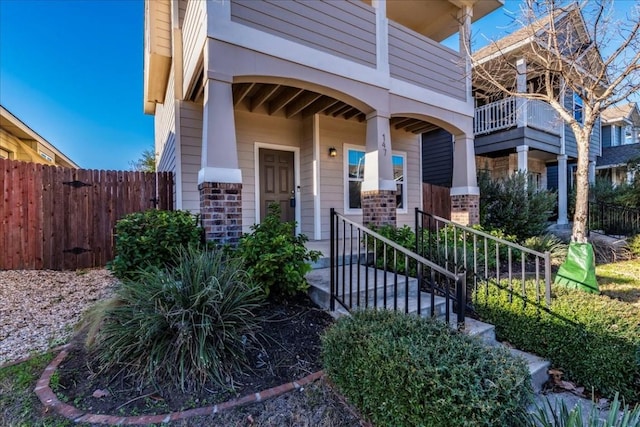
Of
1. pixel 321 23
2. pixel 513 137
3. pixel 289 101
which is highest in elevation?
pixel 321 23

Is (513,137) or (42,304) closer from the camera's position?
(42,304)

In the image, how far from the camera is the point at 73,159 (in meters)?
16.9

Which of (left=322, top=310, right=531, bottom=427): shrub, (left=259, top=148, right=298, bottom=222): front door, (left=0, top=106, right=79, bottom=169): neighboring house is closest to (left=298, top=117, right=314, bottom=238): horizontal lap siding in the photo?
(left=259, top=148, right=298, bottom=222): front door

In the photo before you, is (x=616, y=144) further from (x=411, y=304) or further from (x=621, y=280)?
(x=411, y=304)

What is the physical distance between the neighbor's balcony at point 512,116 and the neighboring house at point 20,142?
44.8ft

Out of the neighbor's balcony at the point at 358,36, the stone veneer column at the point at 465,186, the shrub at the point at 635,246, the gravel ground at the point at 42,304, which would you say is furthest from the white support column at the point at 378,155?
the shrub at the point at 635,246

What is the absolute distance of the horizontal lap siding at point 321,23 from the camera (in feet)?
14.3

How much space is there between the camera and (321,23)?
4992 millimetres

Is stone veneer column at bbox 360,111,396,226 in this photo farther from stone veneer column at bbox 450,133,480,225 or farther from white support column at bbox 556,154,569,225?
white support column at bbox 556,154,569,225

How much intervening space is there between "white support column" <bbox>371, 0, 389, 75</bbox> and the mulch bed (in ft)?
15.2

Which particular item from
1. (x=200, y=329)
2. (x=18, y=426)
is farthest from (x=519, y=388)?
(x=18, y=426)

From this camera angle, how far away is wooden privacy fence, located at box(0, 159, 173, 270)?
519 centimetres

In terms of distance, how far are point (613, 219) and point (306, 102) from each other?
9351 mm

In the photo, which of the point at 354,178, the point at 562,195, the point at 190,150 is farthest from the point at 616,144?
the point at 190,150
